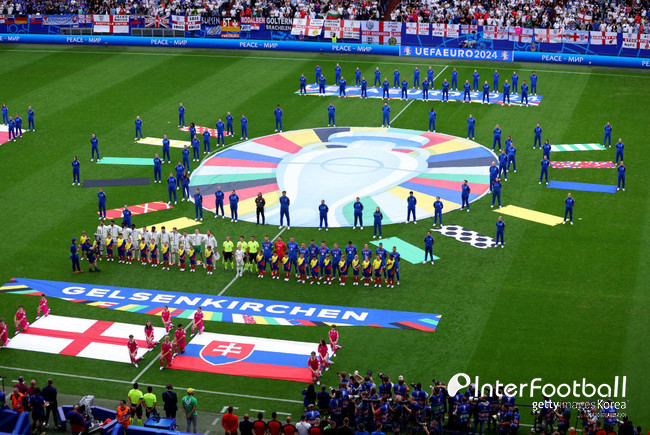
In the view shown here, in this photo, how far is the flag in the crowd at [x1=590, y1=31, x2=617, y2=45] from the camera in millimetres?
61906

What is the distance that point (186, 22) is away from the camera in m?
70.1

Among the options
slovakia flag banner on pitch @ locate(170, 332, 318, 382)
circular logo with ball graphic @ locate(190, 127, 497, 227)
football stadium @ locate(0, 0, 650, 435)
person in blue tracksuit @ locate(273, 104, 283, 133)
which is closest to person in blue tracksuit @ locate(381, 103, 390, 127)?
circular logo with ball graphic @ locate(190, 127, 497, 227)

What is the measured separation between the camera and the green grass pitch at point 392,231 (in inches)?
1135

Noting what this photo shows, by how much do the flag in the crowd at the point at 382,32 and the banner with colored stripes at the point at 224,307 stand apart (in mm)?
37983

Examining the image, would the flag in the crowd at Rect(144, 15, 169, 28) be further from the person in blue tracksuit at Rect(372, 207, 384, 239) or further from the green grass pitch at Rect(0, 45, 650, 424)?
the person in blue tracksuit at Rect(372, 207, 384, 239)

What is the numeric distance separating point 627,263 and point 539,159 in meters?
12.3

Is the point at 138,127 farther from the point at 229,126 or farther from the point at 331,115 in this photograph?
the point at 331,115

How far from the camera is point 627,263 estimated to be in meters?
35.2

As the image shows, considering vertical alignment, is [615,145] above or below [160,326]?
above

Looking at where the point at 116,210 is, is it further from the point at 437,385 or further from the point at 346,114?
the point at 437,385

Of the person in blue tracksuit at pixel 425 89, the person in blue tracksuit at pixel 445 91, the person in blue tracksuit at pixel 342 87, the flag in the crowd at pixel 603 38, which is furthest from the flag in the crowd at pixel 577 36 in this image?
the person in blue tracksuit at pixel 342 87

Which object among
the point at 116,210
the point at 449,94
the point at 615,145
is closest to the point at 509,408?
the point at 116,210

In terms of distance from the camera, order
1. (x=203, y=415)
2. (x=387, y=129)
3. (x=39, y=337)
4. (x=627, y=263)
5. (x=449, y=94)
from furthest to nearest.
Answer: (x=449, y=94)
(x=387, y=129)
(x=627, y=263)
(x=39, y=337)
(x=203, y=415)

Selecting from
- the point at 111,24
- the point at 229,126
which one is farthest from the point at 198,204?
the point at 111,24
